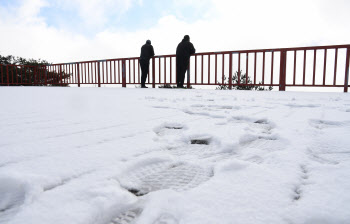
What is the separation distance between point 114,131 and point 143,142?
274 mm

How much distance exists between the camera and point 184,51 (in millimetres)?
7527

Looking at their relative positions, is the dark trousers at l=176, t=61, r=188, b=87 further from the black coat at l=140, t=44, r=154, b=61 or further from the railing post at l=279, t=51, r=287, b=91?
the railing post at l=279, t=51, r=287, b=91

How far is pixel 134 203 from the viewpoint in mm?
638

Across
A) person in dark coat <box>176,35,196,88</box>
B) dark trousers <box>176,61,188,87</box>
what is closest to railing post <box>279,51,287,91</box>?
person in dark coat <box>176,35,196,88</box>

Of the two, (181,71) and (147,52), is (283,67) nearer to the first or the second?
(181,71)

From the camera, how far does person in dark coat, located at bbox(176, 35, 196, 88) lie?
7512mm

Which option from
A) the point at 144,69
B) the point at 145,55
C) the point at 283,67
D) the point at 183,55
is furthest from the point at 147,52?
the point at 283,67

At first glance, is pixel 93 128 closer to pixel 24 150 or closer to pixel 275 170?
pixel 24 150

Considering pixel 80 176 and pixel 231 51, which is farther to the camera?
pixel 231 51

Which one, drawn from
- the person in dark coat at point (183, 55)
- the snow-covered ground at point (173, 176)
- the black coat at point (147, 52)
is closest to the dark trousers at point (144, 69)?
the black coat at point (147, 52)

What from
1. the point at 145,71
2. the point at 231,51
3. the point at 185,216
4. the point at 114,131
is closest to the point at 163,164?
the point at 185,216

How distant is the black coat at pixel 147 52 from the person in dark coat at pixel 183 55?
113 cm

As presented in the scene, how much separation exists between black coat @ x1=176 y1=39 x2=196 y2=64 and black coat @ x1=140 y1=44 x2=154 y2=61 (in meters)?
1.13

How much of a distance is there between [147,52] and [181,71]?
1448mm
